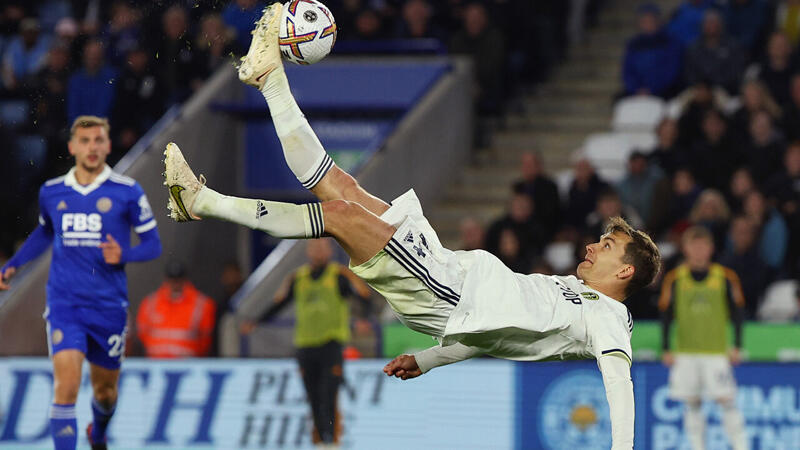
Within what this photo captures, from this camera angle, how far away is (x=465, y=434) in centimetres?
1204

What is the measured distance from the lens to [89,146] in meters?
8.80

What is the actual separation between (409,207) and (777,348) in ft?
21.6

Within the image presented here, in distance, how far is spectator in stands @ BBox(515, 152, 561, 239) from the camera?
46.6 feet

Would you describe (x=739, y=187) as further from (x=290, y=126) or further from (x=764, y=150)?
(x=290, y=126)

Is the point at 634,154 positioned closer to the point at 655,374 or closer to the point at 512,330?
the point at 655,374

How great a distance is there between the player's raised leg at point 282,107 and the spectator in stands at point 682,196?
7252mm

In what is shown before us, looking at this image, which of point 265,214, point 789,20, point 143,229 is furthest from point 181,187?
point 789,20

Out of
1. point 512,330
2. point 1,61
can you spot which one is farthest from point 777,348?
point 1,61

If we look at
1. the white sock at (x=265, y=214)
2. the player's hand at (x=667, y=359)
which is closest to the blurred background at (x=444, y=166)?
the player's hand at (x=667, y=359)

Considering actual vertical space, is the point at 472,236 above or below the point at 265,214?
above

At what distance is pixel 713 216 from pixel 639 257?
6.30 metres

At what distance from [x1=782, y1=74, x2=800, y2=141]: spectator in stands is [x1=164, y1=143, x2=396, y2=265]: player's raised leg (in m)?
8.35

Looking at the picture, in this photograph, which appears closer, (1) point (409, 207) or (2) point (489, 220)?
(1) point (409, 207)

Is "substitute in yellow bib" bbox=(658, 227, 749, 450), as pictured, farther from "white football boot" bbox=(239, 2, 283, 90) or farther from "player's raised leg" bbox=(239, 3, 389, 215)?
"white football boot" bbox=(239, 2, 283, 90)
